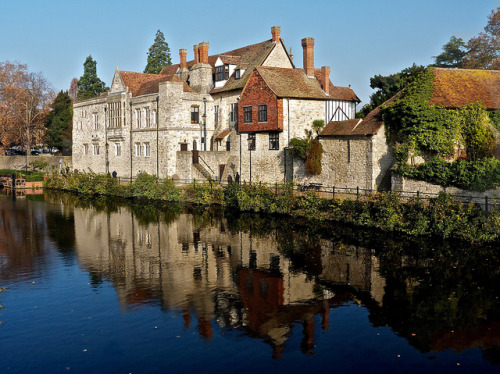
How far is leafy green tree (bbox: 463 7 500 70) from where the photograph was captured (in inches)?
2045

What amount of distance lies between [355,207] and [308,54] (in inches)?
703

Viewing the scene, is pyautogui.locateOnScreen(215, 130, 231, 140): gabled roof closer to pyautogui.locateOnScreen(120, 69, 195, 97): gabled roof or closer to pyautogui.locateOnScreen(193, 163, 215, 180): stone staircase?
pyautogui.locateOnScreen(193, 163, 215, 180): stone staircase

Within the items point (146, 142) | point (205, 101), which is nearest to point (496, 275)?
point (205, 101)

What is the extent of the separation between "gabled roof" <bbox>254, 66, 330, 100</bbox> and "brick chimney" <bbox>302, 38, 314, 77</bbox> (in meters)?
0.60

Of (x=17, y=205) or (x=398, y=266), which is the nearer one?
(x=398, y=266)

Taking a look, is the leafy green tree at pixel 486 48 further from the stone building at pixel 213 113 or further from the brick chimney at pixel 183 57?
the brick chimney at pixel 183 57

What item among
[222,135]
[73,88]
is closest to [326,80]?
[222,135]

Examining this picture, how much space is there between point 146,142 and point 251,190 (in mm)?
18403

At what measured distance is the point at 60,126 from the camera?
2990 inches

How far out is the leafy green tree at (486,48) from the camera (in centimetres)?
5194

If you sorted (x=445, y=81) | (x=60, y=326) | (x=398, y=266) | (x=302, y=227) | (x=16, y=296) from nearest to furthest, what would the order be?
1. (x=60, y=326)
2. (x=16, y=296)
3. (x=398, y=266)
4. (x=302, y=227)
5. (x=445, y=81)

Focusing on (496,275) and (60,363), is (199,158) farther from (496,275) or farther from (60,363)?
(60,363)

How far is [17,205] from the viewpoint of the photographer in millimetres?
43531

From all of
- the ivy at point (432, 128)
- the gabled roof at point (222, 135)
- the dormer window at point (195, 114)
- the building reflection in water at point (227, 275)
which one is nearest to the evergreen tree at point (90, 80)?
the dormer window at point (195, 114)
